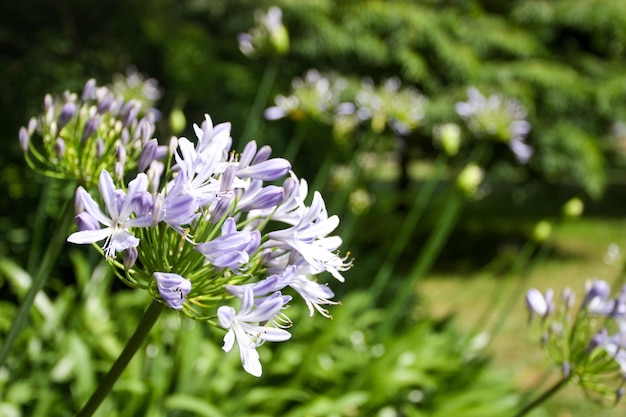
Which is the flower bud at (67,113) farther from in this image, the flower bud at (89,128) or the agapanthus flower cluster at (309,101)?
the agapanthus flower cluster at (309,101)

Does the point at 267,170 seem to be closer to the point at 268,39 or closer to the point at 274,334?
the point at 274,334

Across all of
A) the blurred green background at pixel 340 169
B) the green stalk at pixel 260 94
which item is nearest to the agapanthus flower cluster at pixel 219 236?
the blurred green background at pixel 340 169

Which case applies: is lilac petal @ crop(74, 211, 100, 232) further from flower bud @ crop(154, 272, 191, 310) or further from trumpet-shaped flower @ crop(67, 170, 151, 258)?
flower bud @ crop(154, 272, 191, 310)

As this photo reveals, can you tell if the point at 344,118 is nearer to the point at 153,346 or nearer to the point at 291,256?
the point at 153,346

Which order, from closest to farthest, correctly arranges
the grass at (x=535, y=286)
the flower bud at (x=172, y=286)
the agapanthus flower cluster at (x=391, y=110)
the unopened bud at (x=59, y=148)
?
the flower bud at (x=172, y=286)
the unopened bud at (x=59, y=148)
the agapanthus flower cluster at (x=391, y=110)
the grass at (x=535, y=286)

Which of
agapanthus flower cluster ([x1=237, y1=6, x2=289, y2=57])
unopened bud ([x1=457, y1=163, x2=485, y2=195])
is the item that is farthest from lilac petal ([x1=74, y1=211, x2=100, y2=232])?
unopened bud ([x1=457, y1=163, x2=485, y2=195])


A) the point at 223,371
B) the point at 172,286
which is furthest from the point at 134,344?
the point at 223,371

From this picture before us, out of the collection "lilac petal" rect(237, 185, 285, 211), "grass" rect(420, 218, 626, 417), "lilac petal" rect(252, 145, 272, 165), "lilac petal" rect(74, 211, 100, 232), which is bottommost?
"grass" rect(420, 218, 626, 417)
